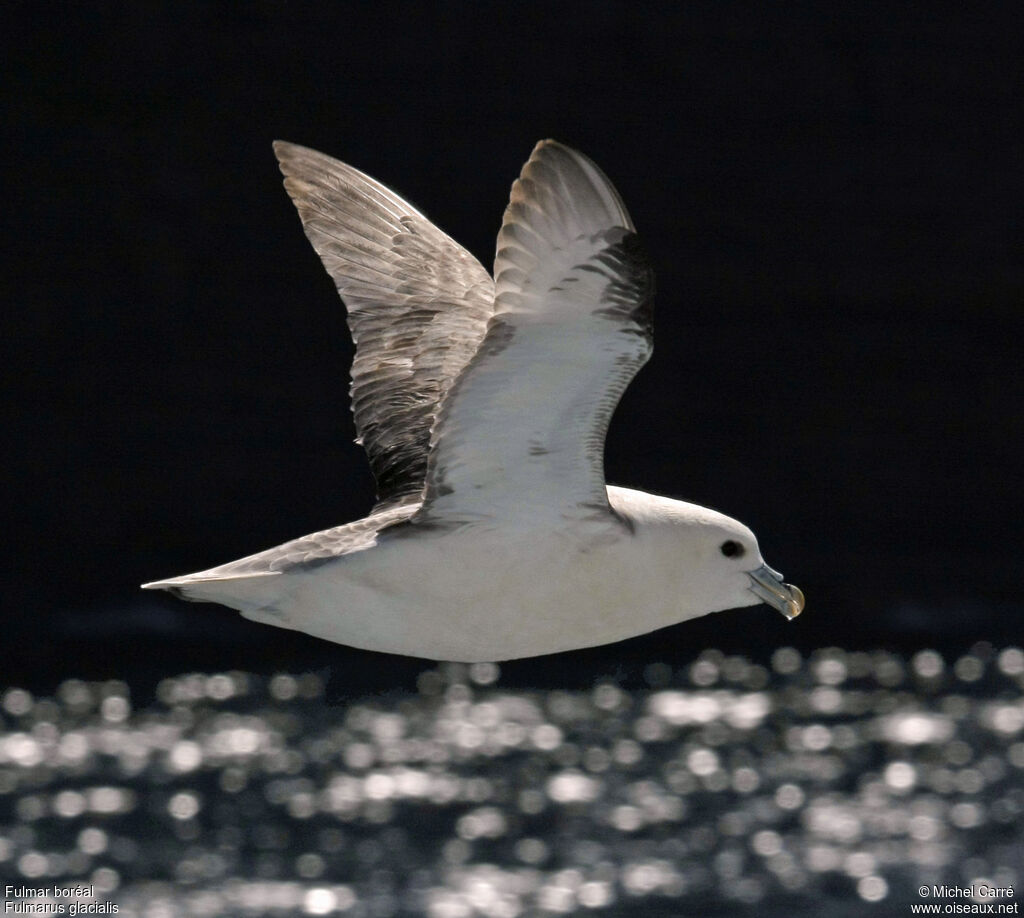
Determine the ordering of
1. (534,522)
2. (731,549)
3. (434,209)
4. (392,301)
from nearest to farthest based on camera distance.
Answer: (534,522)
(731,549)
(392,301)
(434,209)

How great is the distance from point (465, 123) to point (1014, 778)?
33.1 meters

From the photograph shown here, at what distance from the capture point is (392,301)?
33.1ft

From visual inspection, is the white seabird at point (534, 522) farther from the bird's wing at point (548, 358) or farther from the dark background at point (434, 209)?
the dark background at point (434, 209)

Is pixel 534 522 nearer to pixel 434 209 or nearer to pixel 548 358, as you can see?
pixel 548 358

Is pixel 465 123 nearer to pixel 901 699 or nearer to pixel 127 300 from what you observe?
pixel 127 300

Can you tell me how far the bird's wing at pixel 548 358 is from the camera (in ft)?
24.8

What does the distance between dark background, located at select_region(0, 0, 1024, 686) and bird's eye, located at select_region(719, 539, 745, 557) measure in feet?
67.5

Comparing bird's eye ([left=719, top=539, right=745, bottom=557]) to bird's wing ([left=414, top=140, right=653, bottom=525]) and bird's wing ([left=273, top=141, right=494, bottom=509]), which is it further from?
bird's wing ([left=273, top=141, right=494, bottom=509])

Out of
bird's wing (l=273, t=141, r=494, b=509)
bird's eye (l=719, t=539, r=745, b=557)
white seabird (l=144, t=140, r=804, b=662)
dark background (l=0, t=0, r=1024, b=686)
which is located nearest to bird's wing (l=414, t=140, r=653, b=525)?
white seabird (l=144, t=140, r=804, b=662)

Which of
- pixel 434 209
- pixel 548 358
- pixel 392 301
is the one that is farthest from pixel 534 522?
pixel 434 209

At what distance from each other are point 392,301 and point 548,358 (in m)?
2.39

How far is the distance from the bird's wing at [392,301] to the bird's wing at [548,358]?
127 centimetres

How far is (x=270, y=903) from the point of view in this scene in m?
49.6

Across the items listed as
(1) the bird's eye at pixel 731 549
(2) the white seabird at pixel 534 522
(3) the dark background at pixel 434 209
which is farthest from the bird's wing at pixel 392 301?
(3) the dark background at pixel 434 209
